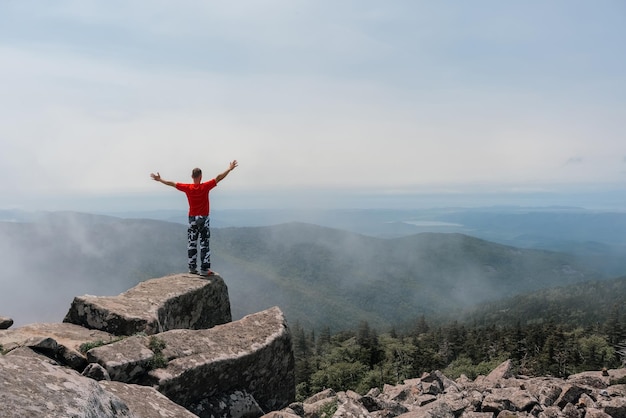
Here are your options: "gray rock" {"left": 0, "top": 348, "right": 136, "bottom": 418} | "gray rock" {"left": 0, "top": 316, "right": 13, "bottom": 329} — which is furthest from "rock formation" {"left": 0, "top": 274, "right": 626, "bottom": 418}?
"gray rock" {"left": 0, "top": 316, "right": 13, "bottom": 329}

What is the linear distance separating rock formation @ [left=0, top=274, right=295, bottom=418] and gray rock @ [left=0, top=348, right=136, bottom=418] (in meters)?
0.01

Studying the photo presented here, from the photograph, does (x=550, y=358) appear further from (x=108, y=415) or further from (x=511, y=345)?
(x=108, y=415)

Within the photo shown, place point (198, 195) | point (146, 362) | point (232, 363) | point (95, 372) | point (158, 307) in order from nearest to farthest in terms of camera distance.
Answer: point (95, 372) < point (146, 362) < point (232, 363) < point (158, 307) < point (198, 195)

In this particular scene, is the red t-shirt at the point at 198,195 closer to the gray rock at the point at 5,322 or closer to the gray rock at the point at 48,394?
the gray rock at the point at 5,322

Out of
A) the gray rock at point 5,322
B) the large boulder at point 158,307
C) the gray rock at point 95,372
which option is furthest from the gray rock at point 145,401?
the gray rock at point 5,322

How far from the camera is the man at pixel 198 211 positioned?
18.2 metres

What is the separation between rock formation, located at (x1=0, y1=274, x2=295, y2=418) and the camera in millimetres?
7180

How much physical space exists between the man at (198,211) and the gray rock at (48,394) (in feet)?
35.4

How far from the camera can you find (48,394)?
6.83 meters

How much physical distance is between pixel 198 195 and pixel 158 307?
17.3 ft

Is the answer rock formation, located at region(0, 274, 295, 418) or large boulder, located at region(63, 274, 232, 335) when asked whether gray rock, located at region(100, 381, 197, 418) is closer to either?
rock formation, located at region(0, 274, 295, 418)

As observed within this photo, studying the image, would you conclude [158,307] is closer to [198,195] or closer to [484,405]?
[198,195]

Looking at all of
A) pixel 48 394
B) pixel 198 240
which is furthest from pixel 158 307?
pixel 48 394

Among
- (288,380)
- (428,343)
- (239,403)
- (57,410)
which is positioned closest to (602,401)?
(288,380)
